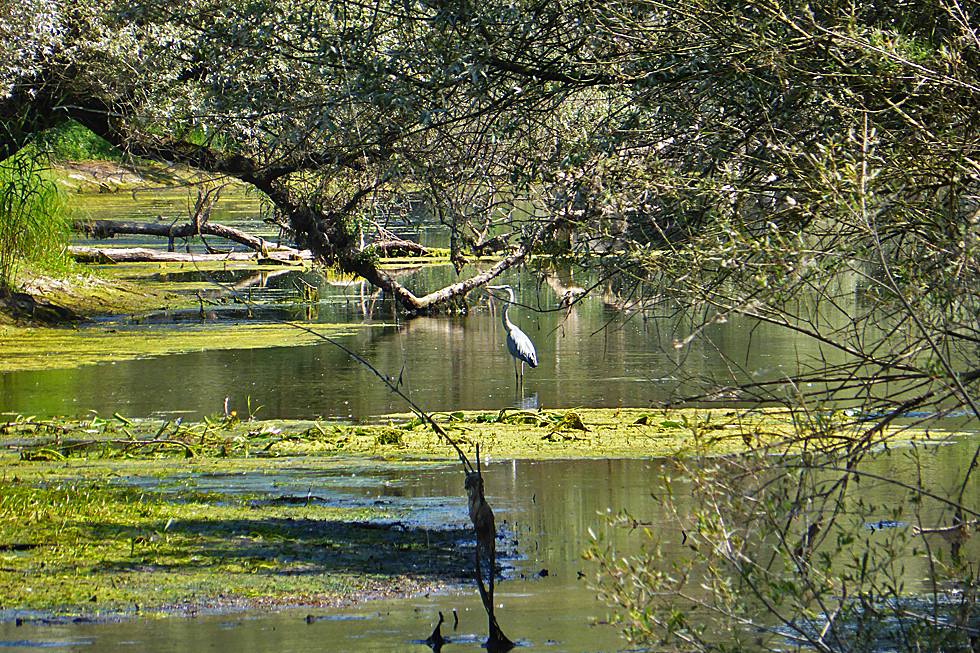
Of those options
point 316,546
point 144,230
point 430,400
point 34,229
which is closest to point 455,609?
point 316,546

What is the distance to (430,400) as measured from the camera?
1241cm

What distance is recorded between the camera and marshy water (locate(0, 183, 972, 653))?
15.9ft

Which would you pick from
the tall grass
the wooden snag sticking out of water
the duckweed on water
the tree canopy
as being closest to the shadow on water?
the duckweed on water

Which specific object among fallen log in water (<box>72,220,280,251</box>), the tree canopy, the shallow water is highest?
fallen log in water (<box>72,220,280,251</box>)

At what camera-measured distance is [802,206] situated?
4324 mm

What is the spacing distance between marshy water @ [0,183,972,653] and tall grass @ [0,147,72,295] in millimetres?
1877

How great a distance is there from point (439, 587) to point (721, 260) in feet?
8.29

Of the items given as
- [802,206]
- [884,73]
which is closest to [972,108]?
[884,73]

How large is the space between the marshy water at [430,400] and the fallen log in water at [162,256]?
74.2 inches

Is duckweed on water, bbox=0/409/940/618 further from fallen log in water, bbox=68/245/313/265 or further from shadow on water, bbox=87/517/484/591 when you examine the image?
fallen log in water, bbox=68/245/313/265

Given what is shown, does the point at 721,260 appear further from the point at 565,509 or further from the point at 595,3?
the point at 565,509

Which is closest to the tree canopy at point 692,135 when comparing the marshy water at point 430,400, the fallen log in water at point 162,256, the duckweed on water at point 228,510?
the marshy water at point 430,400

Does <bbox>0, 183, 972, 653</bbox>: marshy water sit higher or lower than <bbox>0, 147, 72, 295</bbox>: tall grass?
lower

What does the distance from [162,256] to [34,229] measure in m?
10.9
